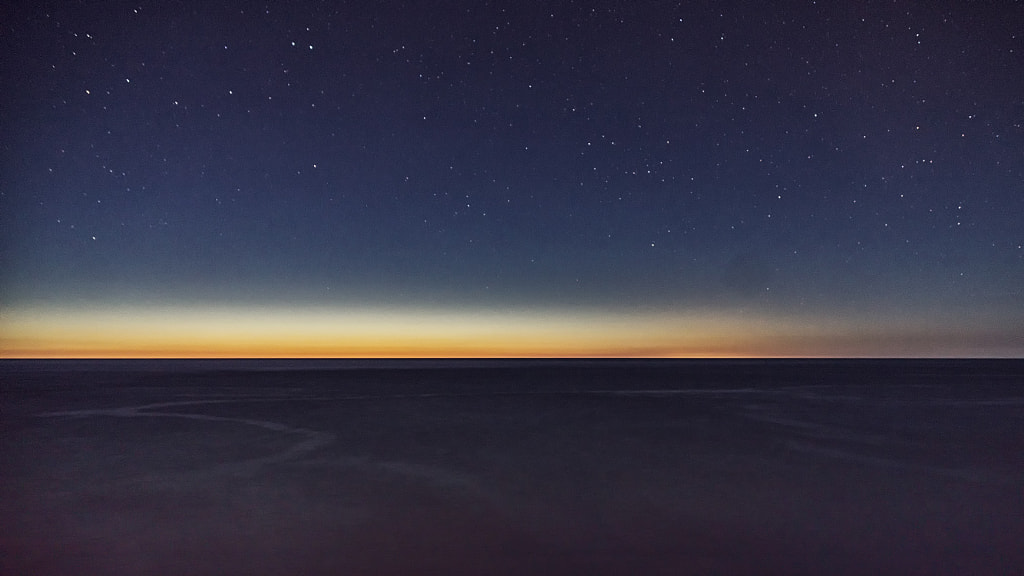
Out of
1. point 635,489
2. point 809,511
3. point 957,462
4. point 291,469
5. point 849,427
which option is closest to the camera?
point 809,511

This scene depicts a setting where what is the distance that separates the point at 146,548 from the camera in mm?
6090

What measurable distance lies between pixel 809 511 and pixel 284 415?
14551 mm

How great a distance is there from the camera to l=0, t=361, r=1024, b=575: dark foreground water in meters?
5.84

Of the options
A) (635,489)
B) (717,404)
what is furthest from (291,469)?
(717,404)

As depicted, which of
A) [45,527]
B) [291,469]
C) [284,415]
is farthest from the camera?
[284,415]

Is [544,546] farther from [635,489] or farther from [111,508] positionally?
[111,508]

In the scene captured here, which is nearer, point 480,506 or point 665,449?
point 480,506

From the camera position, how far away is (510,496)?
27.2ft

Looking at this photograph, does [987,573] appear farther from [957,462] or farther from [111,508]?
[111,508]

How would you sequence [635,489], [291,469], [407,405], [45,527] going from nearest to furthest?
[45,527] < [635,489] < [291,469] < [407,405]

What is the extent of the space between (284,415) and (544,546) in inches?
541

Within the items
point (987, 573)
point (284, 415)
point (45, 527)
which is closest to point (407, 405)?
point (284, 415)

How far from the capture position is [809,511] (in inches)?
293

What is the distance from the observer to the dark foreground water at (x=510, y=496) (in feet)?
19.1
